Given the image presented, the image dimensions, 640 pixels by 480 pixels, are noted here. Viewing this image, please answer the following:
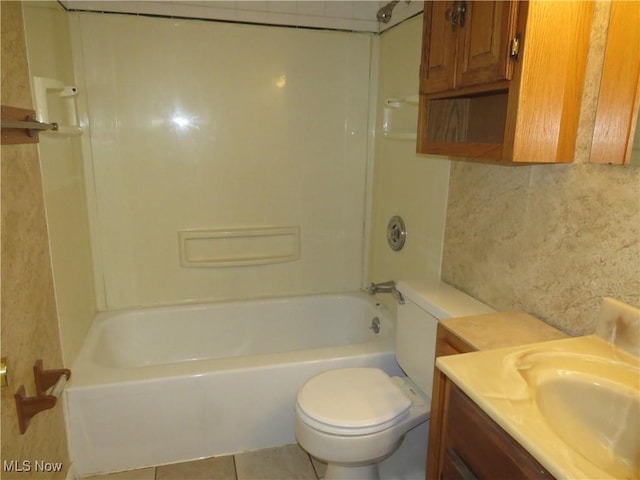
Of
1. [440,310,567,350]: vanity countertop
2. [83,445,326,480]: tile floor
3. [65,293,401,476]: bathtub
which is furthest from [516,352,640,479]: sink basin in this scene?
[83,445,326,480]: tile floor

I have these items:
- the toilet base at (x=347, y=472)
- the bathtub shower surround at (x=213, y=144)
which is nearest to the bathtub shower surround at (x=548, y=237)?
the toilet base at (x=347, y=472)

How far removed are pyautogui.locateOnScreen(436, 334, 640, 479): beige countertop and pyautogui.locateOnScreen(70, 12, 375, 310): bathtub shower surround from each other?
5.27 feet

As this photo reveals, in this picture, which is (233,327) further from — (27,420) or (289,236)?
(27,420)

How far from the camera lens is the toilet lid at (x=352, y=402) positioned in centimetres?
143

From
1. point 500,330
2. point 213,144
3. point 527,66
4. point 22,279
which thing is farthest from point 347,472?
point 213,144

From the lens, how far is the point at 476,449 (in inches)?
35.3

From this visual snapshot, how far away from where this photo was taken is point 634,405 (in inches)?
33.3

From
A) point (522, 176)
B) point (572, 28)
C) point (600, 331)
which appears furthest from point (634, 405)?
point (572, 28)

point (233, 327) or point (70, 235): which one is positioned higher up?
point (70, 235)

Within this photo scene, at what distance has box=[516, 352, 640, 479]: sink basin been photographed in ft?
2.73

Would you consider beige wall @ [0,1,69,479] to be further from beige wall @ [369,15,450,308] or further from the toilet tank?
beige wall @ [369,15,450,308]

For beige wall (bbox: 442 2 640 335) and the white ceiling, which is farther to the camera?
the white ceiling

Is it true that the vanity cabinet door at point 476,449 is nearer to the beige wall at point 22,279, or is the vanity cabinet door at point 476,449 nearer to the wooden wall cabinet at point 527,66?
the wooden wall cabinet at point 527,66

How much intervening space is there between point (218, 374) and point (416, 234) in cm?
109
